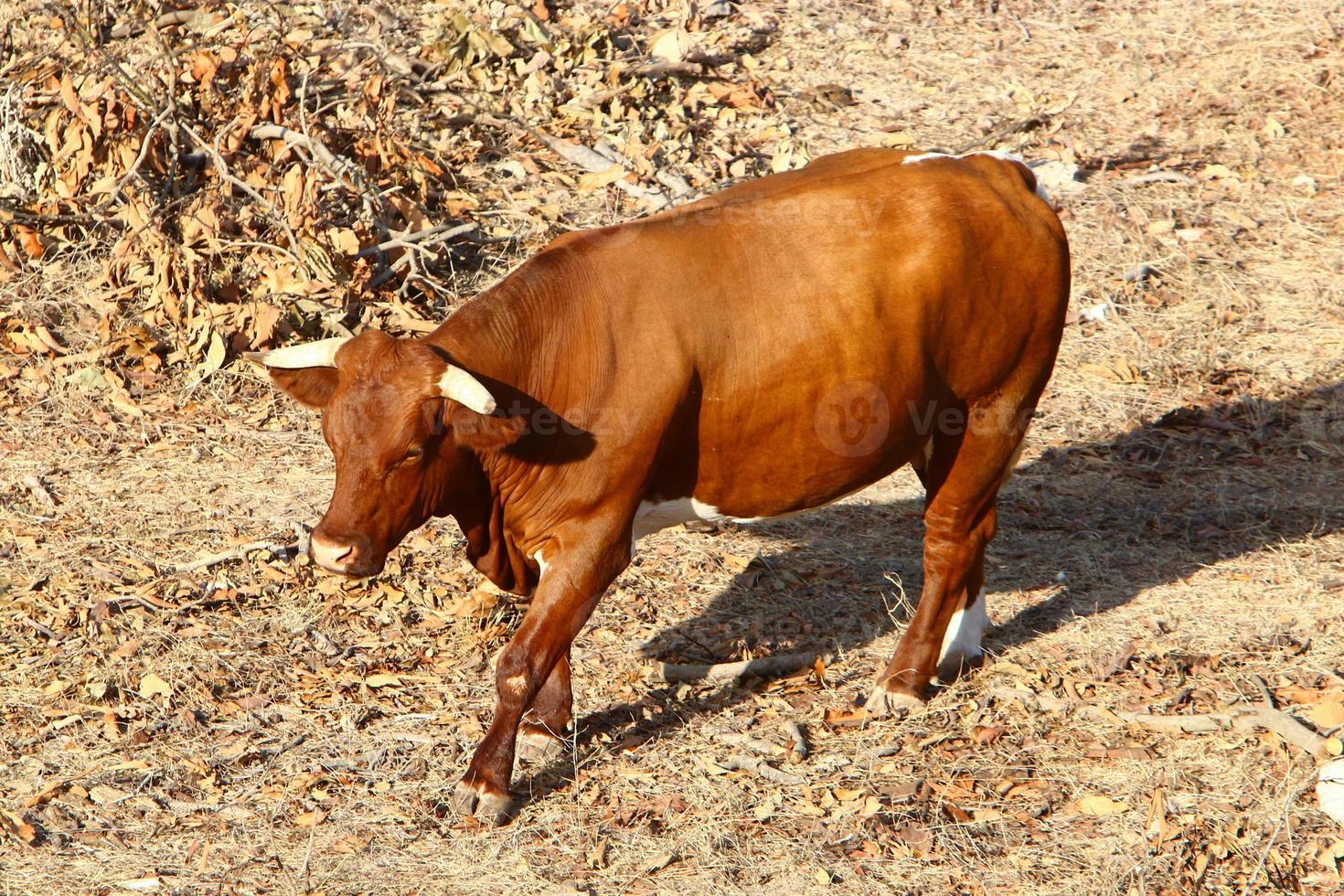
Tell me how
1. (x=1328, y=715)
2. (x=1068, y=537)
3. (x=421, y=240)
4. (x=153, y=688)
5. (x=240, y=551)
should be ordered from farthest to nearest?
(x=421, y=240) → (x=1068, y=537) → (x=240, y=551) → (x=153, y=688) → (x=1328, y=715)

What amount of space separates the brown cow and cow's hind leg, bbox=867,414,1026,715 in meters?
0.01

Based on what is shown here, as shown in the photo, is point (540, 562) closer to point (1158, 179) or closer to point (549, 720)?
point (549, 720)

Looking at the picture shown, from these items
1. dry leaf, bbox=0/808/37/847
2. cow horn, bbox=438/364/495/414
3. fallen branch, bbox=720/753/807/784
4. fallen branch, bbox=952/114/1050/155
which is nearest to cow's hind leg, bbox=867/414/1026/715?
fallen branch, bbox=720/753/807/784

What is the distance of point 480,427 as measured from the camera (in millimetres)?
4828

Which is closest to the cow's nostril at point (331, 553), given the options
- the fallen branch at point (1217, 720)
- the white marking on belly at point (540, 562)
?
the white marking on belly at point (540, 562)

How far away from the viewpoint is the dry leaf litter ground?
4930 mm

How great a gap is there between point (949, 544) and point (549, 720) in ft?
5.89

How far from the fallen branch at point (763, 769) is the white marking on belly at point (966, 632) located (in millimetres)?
1051

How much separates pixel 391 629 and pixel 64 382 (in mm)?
3047

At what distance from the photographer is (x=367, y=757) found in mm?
5348

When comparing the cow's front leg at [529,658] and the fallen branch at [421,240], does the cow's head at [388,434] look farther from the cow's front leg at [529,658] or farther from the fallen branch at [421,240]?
the fallen branch at [421,240]

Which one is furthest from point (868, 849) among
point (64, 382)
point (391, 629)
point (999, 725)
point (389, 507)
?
point (64, 382)

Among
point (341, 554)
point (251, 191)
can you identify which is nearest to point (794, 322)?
point (341, 554)

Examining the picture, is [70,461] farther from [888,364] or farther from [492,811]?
→ [888,364]
